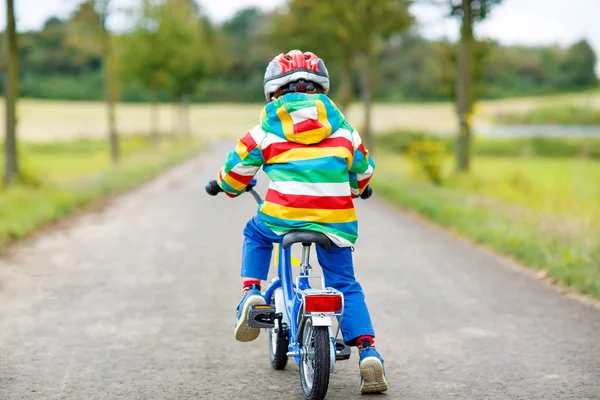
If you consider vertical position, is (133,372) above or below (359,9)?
below

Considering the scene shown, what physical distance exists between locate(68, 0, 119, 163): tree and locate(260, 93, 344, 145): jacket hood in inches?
789

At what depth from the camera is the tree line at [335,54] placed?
1947 cm

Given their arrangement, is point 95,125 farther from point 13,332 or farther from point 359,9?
point 13,332

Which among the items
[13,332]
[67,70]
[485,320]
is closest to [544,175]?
[485,320]

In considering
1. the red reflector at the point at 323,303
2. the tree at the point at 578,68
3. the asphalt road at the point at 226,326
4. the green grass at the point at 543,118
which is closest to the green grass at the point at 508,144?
the green grass at the point at 543,118

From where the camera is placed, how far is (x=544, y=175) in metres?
26.8

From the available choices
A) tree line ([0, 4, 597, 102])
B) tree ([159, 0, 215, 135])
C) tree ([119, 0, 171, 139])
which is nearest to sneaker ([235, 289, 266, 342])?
tree ([119, 0, 171, 139])

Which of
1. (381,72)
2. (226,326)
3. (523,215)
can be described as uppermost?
(381,72)

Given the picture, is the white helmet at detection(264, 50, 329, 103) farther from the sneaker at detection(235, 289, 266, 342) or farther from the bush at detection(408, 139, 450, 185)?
the bush at detection(408, 139, 450, 185)

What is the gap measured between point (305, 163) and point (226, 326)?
2397mm

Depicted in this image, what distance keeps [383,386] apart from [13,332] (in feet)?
10.0

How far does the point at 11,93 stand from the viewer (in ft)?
53.3

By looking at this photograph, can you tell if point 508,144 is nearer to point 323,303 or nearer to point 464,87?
point 464,87

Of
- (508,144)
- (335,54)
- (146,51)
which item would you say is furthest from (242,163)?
(508,144)
